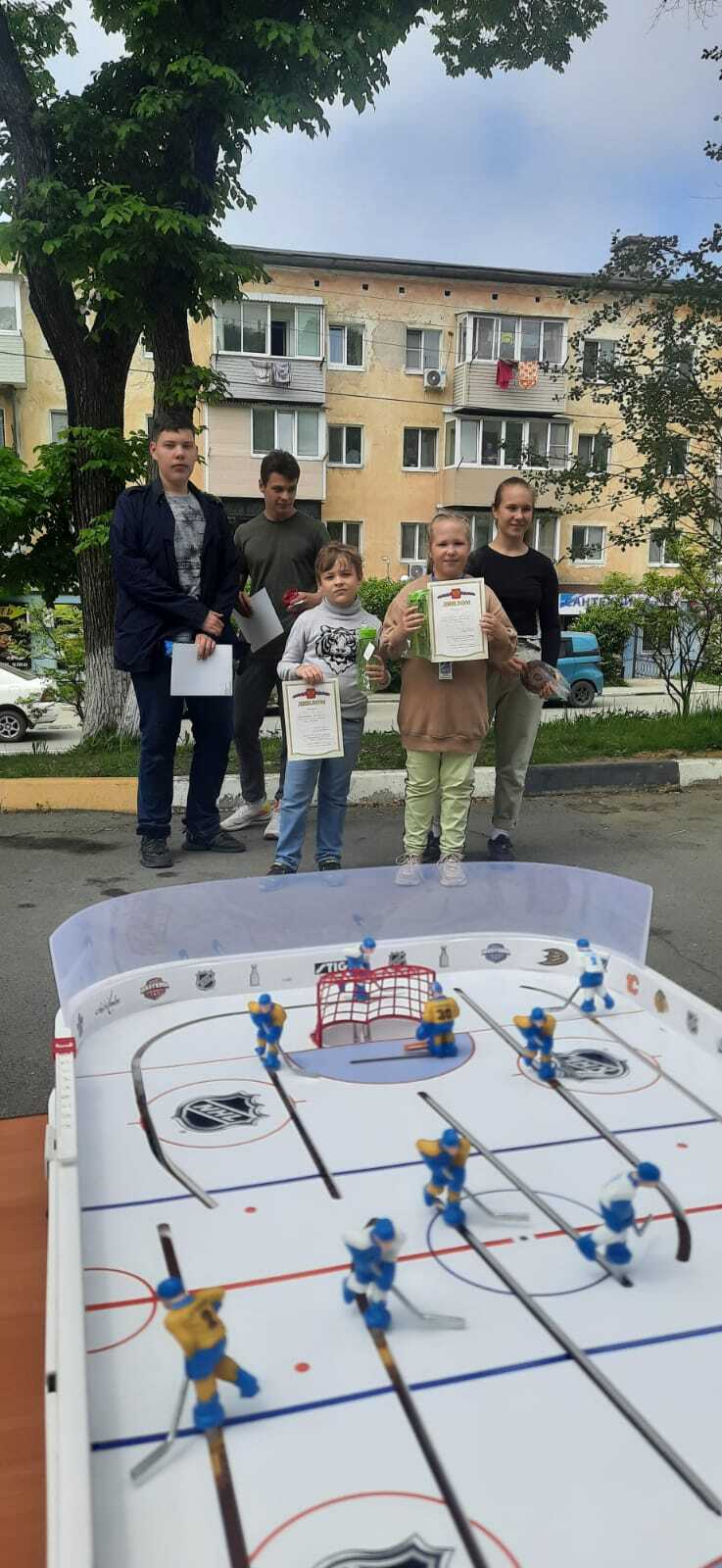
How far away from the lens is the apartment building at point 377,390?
24172 millimetres

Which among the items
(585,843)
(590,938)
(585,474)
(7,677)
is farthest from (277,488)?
(7,677)

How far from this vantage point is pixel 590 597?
88.6ft

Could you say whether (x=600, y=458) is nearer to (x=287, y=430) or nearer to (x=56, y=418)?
(x=287, y=430)

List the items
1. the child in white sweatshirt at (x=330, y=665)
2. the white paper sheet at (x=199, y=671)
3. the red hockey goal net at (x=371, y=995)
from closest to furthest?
the red hockey goal net at (x=371, y=995) → the child in white sweatshirt at (x=330, y=665) → the white paper sheet at (x=199, y=671)

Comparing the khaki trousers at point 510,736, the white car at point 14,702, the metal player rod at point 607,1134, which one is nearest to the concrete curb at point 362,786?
the khaki trousers at point 510,736

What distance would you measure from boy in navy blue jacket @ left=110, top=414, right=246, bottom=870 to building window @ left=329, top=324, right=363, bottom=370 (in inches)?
877

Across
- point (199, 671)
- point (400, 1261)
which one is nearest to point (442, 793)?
point (199, 671)

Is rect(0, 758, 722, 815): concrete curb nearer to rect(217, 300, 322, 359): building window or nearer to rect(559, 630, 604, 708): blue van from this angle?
rect(559, 630, 604, 708): blue van

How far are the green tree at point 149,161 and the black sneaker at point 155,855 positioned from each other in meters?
3.31

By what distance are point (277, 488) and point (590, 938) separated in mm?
2985

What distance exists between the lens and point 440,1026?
88.8 inches

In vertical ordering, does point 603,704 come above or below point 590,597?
below

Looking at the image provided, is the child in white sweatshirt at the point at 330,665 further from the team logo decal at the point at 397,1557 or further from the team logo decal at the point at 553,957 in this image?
the team logo decal at the point at 397,1557

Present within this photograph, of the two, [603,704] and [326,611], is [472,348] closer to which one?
[603,704]
